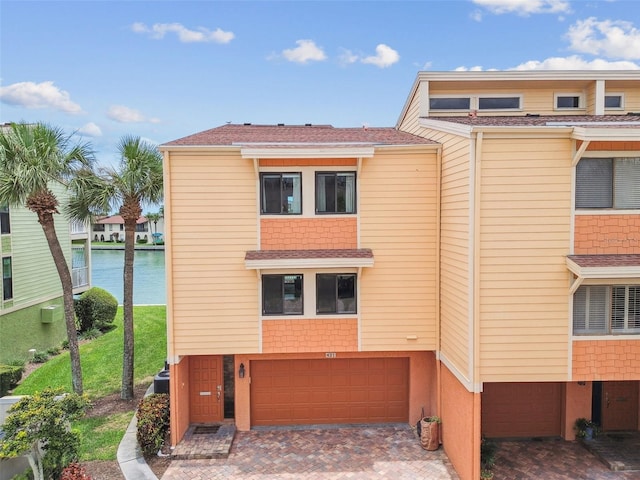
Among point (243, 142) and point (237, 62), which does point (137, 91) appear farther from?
point (243, 142)

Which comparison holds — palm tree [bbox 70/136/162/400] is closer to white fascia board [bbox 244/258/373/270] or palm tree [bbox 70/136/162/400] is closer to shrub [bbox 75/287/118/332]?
white fascia board [bbox 244/258/373/270]

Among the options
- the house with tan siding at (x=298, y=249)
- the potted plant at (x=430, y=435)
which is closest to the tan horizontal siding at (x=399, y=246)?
the house with tan siding at (x=298, y=249)

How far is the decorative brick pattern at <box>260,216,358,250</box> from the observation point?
1076cm

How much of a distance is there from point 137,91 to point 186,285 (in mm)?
23960

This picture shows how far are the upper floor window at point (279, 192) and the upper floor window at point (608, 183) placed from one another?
6108 millimetres

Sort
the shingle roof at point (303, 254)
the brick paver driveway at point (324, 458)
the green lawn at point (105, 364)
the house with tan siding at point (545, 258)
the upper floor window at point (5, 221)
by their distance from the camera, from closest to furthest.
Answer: the house with tan siding at point (545, 258)
the brick paver driveway at point (324, 458)
the shingle roof at point (303, 254)
the green lawn at point (105, 364)
the upper floor window at point (5, 221)

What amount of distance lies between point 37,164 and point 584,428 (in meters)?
15.8

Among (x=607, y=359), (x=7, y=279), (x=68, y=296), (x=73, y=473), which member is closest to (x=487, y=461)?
(x=607, y=359)

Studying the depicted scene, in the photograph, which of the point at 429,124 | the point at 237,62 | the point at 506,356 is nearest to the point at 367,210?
the point at 429,124

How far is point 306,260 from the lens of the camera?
10.3 m

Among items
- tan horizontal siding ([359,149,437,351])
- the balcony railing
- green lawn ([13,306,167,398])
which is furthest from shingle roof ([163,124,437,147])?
the balcony railing

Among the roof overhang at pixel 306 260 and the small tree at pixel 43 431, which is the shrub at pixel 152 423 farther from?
the roof overhang at pixel 306 260

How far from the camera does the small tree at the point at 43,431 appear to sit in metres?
7.64

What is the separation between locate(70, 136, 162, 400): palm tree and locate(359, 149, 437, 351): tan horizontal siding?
6.31 m
